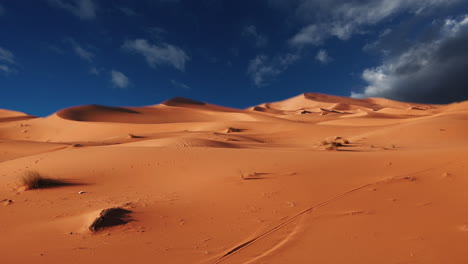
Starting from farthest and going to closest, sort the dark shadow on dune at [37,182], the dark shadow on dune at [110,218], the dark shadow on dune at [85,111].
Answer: the dark shadow on dune at [85,111] < the dark shadow on dune at [37,182] < the dark shadow on dune at [110,218]

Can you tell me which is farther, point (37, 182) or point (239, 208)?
point (37, 182)

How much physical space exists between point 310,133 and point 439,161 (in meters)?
13.1

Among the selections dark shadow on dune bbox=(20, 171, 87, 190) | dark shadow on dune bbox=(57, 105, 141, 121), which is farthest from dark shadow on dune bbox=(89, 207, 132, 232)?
dark shadow on dune bbox=(57, 105, 141, 121)

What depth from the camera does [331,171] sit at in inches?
230

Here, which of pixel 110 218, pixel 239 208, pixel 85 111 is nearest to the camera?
pixel 110 218

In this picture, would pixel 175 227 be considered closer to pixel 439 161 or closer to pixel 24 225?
pixel 24 225

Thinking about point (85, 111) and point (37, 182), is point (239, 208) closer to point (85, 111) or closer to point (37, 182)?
point (37, 182)

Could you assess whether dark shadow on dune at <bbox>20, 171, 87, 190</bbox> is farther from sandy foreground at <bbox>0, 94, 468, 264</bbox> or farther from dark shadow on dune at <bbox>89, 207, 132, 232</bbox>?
dark shadow on dune at <bbox>89, 207, 132, 232</bbox>

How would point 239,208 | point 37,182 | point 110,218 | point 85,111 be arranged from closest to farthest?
point 110,218
point 239,208
point 37,182
point 85,111

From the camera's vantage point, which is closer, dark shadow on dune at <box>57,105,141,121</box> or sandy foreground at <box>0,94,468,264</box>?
sandy foreground at <box>0,94,468,264</box>

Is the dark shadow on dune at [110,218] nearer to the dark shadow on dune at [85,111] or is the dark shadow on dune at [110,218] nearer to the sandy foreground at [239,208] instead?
the sandy foreground at [239,208]

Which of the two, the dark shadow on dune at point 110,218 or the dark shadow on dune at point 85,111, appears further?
the dark shadow on dune at point 85,111

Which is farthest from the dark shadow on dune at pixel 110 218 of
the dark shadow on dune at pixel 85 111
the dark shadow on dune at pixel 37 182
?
the dark shadow on dune at pixel 85 111

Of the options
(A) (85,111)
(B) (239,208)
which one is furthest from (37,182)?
(A) (85,111)
